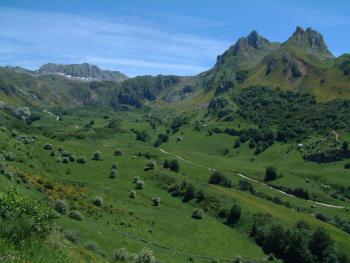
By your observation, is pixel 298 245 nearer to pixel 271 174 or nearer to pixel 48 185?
pixel 48 185

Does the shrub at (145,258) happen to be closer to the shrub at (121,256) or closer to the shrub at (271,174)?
the shrub at (121,256)

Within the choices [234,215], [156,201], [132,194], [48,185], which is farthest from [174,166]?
[48,185]

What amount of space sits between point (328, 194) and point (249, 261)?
7840 cm

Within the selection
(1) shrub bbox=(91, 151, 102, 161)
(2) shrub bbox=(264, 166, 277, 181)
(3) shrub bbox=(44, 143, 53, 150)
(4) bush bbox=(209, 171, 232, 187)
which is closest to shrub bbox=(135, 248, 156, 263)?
(1) shrub bbox=(91, 151, 102, 161)

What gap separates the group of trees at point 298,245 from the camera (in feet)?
336

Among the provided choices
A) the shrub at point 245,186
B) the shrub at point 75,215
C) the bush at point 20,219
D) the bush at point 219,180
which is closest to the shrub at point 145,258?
the shrub at point 75,215

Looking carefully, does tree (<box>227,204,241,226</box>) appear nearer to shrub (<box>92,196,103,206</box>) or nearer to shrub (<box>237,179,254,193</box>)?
shrub (<box>92,196,103,206</box>)

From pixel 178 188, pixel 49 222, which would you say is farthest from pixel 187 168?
pixel 49 222

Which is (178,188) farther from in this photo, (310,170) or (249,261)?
(310,170)

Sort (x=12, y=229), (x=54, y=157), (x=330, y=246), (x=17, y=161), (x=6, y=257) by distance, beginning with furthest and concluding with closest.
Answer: (x=54, y=157) → (x=17, y=161) → (x=330, y=246) → (x=12, y=229) → (x=6, y=257)

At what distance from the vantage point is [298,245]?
102875mm

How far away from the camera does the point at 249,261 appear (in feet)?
305

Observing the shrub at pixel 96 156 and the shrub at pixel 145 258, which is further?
the shrub at pixel 96 156

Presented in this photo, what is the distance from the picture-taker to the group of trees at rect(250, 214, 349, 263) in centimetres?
10256
